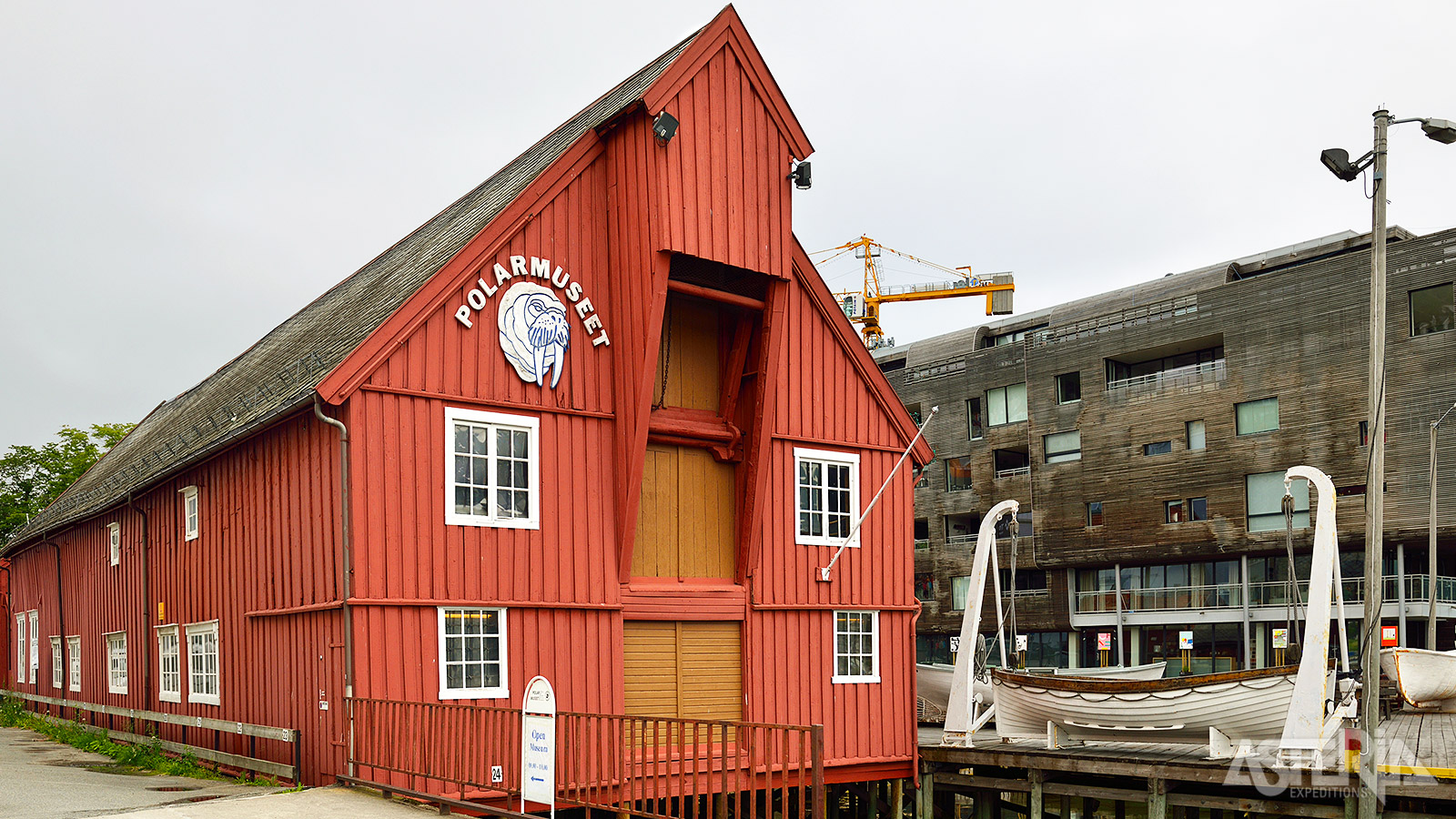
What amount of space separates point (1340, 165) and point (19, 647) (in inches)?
1452

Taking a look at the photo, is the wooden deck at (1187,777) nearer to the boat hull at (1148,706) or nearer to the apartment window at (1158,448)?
the boat hull at (1148,706)

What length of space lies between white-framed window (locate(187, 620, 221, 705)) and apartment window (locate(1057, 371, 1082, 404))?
3947 cm

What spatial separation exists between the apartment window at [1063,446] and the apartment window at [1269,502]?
24.4 ft

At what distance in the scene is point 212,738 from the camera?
2091 centimetres

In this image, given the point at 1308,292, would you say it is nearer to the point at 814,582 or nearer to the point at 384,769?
the point at 814,582

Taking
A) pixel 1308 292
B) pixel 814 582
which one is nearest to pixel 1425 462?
pixel 1308 292

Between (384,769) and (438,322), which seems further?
(438,322)

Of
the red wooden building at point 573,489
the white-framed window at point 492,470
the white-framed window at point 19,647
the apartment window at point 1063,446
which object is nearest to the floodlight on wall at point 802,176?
the red wooden building at point 573,489

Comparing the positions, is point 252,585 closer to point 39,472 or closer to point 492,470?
point 492,470

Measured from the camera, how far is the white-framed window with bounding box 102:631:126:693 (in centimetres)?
2620

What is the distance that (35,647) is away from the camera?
35312 mm

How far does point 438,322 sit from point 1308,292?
36677 mm

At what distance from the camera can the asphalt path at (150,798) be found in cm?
1377

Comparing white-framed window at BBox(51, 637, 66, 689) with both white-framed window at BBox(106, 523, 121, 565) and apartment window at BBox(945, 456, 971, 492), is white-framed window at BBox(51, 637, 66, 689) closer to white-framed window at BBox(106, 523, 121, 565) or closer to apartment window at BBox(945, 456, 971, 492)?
white-framed window at BBox(106, 523, 121, 565)
